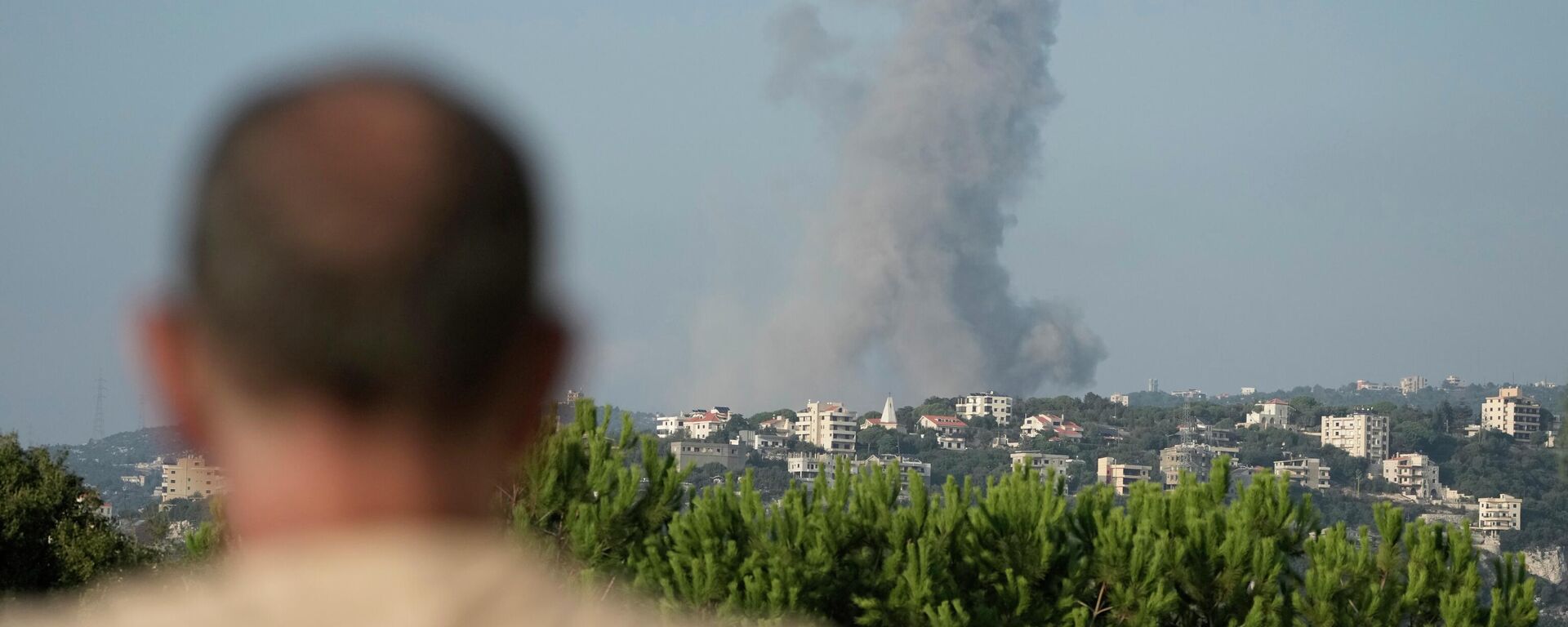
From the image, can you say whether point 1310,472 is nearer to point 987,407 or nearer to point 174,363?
point 987,407

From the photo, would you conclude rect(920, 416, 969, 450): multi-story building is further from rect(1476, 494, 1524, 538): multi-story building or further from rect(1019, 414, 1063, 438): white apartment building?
rect(1476, 494, 1524, 538): multi-story building

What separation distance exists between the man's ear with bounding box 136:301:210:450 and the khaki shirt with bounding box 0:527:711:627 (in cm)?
11

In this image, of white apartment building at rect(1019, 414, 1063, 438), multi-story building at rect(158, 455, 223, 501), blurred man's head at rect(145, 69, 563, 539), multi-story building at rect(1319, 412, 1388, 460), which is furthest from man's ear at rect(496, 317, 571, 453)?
multi-story building at rect(1319, 412, 1388, 460)

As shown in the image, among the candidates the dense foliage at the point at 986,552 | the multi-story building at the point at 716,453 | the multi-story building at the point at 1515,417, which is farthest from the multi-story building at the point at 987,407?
the dense foliage at the point at 986,552

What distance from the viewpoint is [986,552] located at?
19.6 m

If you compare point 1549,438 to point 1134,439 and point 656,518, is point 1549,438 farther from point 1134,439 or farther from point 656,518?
point 656,518

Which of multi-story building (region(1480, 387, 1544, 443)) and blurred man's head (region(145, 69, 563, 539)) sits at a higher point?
multi-story building (region(1480, 387, 1544, 443))

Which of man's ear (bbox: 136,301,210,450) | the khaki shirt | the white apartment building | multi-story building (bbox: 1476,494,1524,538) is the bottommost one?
multi-story building (bbox: 1476,494,1524,538)

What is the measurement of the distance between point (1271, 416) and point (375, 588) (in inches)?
7375

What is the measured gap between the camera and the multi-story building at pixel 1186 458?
160 metres

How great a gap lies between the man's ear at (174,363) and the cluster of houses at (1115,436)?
13853cm

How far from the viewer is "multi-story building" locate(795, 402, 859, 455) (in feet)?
550

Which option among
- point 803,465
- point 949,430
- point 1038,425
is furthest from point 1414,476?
point 803,465

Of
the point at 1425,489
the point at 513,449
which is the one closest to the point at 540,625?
the point at 513,449
